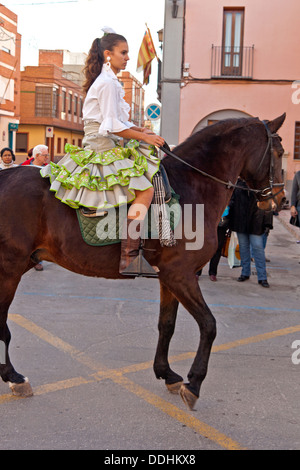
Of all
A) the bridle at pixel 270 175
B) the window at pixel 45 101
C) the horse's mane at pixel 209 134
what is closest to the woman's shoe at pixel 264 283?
the bridle at pixel 270 175

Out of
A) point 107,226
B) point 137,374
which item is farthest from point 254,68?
point 107,226

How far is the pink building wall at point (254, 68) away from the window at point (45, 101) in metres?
36.4

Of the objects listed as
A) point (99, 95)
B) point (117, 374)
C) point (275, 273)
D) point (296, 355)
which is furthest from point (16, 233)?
point (275, 273)

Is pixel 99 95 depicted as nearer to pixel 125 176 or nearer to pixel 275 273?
pixel 125 176

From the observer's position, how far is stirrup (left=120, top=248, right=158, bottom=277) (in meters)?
4.23

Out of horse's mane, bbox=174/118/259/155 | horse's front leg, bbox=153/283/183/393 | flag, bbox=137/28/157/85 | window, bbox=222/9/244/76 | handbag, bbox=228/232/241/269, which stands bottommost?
horse's front leg, bbox=153/283/183/393

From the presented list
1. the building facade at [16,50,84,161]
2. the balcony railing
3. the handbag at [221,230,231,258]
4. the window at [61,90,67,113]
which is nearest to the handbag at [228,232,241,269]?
the handbag at [221,230,231,258]

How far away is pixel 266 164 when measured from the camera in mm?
4758

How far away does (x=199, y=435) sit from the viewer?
379cm

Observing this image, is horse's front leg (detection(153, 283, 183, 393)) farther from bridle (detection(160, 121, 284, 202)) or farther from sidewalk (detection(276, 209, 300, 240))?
sidewalk (detection(276, 209, 300, 240))

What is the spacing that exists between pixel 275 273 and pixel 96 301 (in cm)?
408

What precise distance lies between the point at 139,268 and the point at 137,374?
1.22 metres

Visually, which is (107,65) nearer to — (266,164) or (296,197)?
(266,164)

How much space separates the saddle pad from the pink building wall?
20.1 meters
